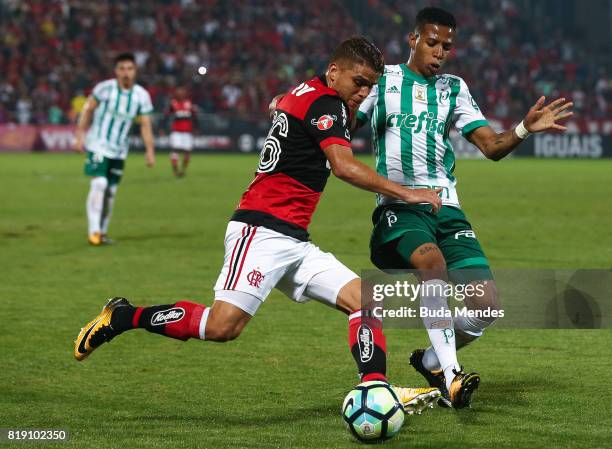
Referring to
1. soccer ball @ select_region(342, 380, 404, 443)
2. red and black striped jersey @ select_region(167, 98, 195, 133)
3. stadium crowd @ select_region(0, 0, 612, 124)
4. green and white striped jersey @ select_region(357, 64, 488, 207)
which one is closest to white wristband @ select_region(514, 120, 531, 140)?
green and white striped jersey @ select_region(357, 64, 488, 207)

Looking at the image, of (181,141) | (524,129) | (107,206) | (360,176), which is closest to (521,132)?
(524,129)

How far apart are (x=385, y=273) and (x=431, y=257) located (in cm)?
62

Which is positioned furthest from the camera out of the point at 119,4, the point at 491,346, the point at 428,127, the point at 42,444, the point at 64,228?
the point at 119,4

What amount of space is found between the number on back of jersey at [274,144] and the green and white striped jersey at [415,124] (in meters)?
0.97

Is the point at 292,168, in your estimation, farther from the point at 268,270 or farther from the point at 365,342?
the point at 365,342

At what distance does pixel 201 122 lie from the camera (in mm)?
37438

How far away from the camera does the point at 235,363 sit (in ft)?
24.9

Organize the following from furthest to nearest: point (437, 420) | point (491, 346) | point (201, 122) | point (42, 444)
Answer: point (201, 122), point (491, 346), point (437, 420), point (42, 444)

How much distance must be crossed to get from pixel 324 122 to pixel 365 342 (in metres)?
1.11

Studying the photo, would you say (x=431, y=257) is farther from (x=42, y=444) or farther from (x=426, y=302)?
(x=42, y=444)

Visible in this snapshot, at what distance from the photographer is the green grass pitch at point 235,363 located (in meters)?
5.72

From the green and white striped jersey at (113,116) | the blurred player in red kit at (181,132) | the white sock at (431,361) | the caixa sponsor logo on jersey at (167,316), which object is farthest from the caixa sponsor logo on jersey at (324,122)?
the blurred player in red kit at (181,132)

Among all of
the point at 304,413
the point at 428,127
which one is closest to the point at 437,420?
the point at 304,413

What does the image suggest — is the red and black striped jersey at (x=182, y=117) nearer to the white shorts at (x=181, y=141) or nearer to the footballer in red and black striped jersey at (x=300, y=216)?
the white shorts at (x=181, y=141)
